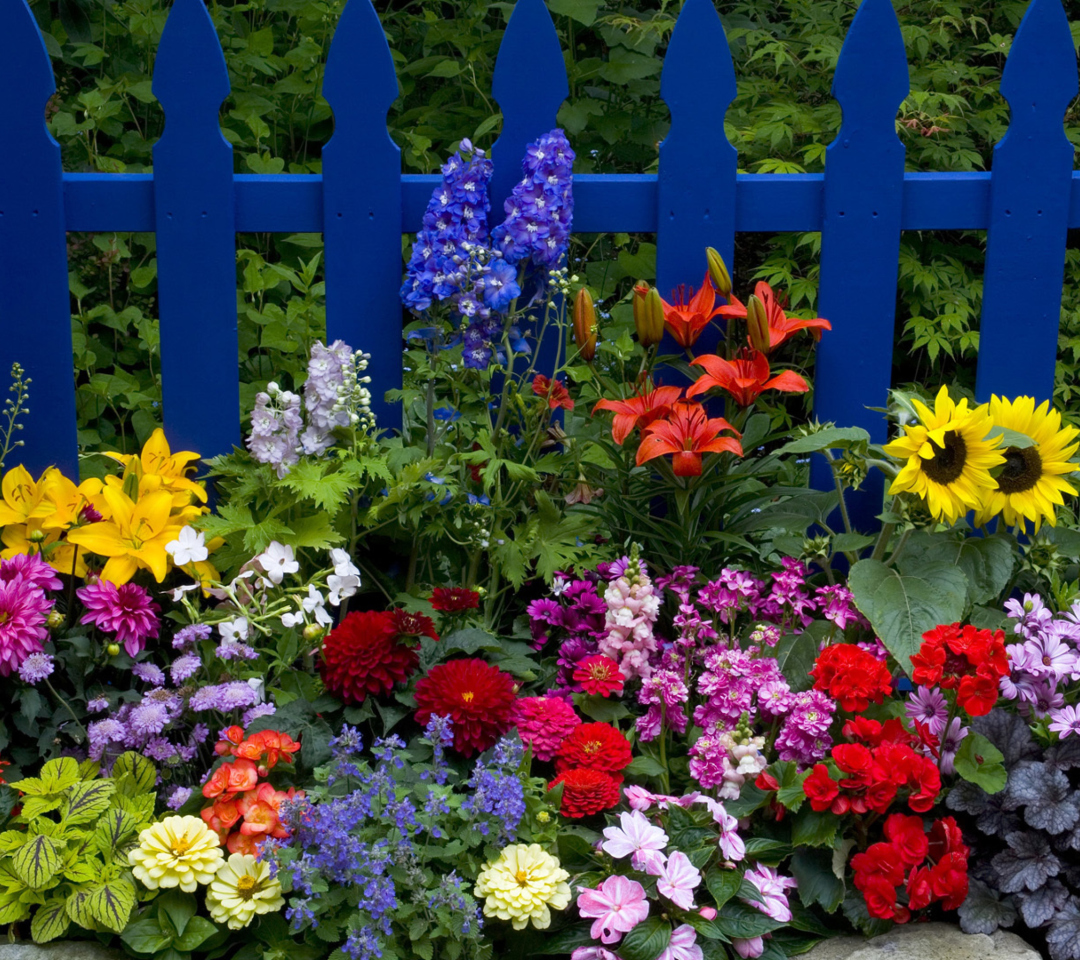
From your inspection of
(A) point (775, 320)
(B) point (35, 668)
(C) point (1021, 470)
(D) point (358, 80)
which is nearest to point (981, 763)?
(C) point (1021, 470)

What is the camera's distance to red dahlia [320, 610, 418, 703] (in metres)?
2.00

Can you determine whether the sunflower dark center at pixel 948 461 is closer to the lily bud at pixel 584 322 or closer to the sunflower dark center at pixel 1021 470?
the sunflower dark center at pixel 1021 470

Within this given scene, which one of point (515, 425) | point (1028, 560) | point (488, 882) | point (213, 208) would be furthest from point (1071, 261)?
point (488, 882)

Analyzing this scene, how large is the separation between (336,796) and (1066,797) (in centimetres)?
123

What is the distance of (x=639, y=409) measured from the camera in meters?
2.49

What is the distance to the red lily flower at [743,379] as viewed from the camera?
2.49 m

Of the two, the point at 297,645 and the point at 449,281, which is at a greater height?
the point at 449,281

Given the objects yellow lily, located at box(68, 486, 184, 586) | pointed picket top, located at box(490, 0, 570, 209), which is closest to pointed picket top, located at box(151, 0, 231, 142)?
pointed picket top, located at box(490, 0, 570, 209)

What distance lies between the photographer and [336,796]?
1.87m

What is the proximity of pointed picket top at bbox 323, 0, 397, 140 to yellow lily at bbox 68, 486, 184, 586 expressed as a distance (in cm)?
94

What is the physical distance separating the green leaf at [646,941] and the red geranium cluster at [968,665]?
57 centimetres

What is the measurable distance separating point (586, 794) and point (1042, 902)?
30.4 inches

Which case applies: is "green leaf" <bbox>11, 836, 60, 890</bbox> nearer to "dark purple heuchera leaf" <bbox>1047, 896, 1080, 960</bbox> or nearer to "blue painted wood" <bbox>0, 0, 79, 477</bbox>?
"blue painted wood" <bbox>0, 0, 79, 477</bbox>

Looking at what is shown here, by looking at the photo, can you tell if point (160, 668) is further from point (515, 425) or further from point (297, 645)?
point (515, 425)
